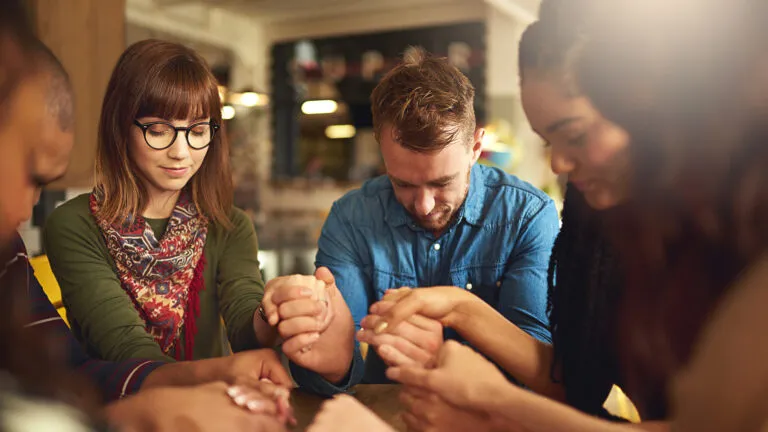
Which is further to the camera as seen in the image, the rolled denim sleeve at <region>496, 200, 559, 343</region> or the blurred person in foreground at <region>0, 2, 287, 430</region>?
the rolled denim sleeve at <region>496, 200, 559, 343</region>

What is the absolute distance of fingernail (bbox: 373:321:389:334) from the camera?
432mm

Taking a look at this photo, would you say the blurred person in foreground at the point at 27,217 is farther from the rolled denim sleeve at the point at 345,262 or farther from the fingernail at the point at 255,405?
the rolled denim sleeve at the point at 345,262

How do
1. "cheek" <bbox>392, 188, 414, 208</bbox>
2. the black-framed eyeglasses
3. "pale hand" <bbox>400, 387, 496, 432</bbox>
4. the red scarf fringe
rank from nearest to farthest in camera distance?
"pale hand" <bbox>400, 387, 496, 432</bbox> → the black-framed eyeglasses → the red scarf fringe → "cheek" <bbox>392, 188, 414, 208</bbox>

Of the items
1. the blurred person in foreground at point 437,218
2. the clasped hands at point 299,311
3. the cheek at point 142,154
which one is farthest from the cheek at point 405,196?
the cheek at point 142,154

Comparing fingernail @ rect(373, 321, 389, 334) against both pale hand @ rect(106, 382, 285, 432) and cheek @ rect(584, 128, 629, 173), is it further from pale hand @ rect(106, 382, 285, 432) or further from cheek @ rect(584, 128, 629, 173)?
cheek @ rect(584, 128, 629, 173)

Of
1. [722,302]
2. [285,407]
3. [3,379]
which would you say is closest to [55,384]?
[3,379]

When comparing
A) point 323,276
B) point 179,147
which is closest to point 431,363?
point 323,276

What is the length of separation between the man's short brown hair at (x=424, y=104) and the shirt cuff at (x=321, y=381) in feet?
0.80

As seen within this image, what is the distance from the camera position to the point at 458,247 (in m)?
0.68

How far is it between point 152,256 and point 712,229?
47 centimetres

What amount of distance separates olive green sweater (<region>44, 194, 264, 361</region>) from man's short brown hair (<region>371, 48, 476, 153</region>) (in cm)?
21

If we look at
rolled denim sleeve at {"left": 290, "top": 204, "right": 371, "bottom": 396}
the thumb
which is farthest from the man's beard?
the thumb

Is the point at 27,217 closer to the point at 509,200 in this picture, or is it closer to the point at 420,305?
the point at 420,305

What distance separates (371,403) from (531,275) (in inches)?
10.2
